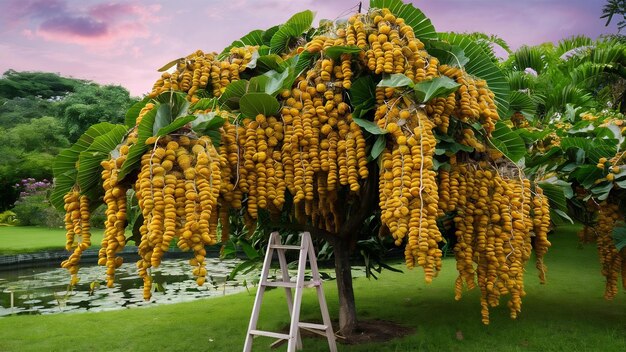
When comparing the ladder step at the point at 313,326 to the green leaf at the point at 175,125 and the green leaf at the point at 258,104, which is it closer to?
the green leaf at the point at 258,104

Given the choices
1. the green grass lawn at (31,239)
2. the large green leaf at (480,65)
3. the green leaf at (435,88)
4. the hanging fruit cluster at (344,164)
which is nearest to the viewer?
the hanging fruit cluster at (344,164)

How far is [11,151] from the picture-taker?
76.1 feet

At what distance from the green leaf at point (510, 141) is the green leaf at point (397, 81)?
116 cm

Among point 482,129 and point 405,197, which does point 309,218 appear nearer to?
point 482,129

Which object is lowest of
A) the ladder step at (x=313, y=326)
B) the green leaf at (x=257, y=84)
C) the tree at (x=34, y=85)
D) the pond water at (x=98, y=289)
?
the pond water at (x=98, y=289)

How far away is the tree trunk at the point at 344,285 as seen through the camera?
17.5ft

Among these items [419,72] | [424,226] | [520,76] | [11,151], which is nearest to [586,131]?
[419,72]

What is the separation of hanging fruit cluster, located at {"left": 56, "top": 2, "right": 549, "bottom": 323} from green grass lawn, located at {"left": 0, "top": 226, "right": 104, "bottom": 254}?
40.3 ft

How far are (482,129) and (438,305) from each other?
3.07m

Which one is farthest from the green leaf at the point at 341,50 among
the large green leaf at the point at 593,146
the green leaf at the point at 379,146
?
the large green leaf at the point at 593,146

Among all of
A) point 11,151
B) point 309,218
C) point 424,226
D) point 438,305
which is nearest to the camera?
point 424,226

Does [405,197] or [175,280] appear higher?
[405,197]

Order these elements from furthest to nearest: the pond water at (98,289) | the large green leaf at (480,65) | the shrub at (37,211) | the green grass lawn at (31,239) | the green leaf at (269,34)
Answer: the shrub at (37,211), the green grass lawn at (31,239), the pond water at (98,289), the green leaf at (269,34), the large green leaf at (480,65)

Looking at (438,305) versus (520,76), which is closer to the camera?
(438,305)
